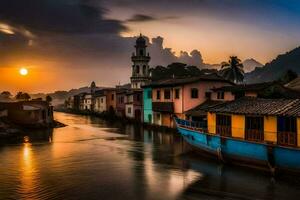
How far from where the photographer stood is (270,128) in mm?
24359

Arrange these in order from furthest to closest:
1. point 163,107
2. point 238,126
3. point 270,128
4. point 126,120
Answer: point 126,120
point 163,107
point 238,126
point 270,128

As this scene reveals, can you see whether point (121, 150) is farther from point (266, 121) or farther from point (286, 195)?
point (286, 195)

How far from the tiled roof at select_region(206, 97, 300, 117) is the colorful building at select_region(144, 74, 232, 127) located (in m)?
19.0

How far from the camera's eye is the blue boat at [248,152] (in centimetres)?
2291

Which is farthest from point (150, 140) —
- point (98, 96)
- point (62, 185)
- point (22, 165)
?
point (98, 96)

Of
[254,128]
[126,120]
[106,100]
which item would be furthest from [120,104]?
[254,128]

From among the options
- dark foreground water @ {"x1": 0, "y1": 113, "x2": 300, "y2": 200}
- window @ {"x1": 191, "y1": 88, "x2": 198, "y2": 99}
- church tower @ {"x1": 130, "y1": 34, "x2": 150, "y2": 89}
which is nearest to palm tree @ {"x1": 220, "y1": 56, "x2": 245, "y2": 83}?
church tower @ {"x1": 130, "y1": 34, "x2": 150, "y2": 89}

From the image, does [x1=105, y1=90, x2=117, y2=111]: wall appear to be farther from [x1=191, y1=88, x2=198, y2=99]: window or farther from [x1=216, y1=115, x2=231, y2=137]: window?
[x1=216, y1=115, x2=231, y2=137]: window

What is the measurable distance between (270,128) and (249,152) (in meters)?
2.35

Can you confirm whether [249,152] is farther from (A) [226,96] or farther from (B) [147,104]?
(B) [147,104]

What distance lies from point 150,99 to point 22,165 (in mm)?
32339

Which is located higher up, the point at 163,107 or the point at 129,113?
the point at 163,107

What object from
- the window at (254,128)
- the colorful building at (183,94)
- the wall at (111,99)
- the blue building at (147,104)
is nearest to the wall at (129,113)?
the blue building at (147,104)

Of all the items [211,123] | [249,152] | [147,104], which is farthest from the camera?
[147,104]
